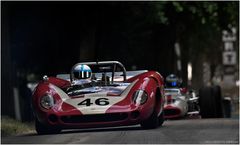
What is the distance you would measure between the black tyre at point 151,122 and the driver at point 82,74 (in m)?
0.61

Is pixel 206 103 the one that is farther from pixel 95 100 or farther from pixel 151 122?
pixel 95 100

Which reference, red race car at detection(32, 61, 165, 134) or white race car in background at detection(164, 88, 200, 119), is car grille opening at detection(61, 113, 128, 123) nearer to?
red race car at detection(32, 61, 165, 134)

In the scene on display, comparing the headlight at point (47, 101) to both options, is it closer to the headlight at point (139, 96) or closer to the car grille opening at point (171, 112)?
the headlight at point (139, 96)

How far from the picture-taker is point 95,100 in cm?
628

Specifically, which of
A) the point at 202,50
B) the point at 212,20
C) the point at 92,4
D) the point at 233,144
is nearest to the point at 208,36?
the point at 202,50

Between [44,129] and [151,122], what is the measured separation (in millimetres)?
892

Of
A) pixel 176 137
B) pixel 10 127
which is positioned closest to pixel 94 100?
pixel 176 137

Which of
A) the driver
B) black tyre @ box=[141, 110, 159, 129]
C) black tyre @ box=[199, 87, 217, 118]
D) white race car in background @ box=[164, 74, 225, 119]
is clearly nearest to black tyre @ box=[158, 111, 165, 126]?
black tyre @ box=[141, 110, 159, 129]

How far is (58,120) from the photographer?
6336mm

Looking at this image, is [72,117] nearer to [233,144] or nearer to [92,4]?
[92,4]

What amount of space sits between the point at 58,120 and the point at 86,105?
0.27 metres

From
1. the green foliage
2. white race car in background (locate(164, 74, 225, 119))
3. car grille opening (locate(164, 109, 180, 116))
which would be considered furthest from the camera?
the green foliage

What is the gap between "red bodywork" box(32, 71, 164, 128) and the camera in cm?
627

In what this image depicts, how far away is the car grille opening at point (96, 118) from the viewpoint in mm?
6309
